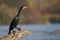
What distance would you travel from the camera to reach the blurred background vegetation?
307 cm

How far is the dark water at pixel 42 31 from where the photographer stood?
9.72 feet

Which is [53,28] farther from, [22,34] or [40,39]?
[22,34]

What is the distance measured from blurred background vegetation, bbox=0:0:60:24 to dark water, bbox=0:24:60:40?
8 centimetres

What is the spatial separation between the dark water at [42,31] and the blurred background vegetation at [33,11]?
0.08m

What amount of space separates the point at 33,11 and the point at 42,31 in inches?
14.1

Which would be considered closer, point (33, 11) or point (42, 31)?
point (42, 31)

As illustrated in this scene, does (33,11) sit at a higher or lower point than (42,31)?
higher

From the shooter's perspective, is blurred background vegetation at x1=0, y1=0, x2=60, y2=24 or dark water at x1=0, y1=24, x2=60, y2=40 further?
blurred background vegetation at x1=0, y1=0, x2=60, y2=24

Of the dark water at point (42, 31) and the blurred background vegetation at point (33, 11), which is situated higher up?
the blurred background vegetation at point (33, 11)

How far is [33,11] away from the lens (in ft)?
10.2

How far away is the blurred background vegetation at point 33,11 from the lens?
307 centimetres

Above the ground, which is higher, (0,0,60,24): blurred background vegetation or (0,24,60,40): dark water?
(0,0,60,24): blurred background vegetation

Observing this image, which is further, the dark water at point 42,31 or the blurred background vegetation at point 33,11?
the blurred background vegetation at point 33,11

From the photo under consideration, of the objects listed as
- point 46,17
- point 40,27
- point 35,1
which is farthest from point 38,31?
point 35,1
